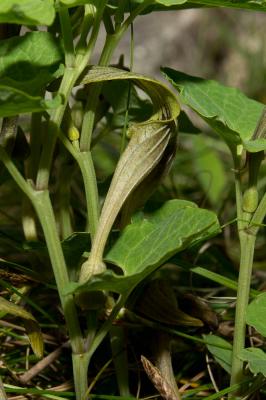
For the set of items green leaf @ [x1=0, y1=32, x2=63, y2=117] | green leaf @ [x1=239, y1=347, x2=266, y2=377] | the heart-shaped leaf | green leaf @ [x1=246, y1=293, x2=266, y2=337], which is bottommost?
green leaf @ [x1=239, y1=347, x2=266, y2=377]

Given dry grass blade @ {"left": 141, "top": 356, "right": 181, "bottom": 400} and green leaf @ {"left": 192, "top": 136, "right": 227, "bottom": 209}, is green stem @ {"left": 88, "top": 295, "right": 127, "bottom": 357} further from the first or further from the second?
green leaf @ {"left": 192, "top": 136, "right": 227, "bottom": 209}

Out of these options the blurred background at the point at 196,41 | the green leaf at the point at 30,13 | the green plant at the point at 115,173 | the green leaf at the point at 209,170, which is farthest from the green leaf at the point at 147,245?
the blurred background at the point at 196,41

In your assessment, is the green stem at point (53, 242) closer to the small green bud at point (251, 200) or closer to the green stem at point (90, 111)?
the green stem at point (90, 111)

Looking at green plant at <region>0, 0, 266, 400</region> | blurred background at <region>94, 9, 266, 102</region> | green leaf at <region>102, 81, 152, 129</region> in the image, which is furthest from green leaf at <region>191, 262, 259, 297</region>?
blurred background at <region>94, 9, 266, 102</region>

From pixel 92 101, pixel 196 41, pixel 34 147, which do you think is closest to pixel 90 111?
pixel 92 101

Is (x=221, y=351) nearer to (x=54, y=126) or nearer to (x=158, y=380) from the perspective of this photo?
(x=158, y=380)

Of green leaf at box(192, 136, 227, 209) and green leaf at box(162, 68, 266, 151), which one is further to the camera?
green leaf at box(192, 136, 227, 209)
